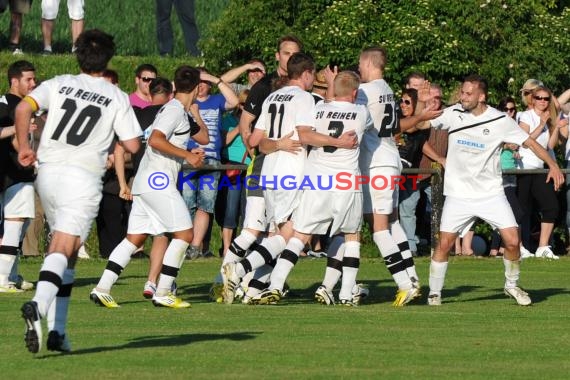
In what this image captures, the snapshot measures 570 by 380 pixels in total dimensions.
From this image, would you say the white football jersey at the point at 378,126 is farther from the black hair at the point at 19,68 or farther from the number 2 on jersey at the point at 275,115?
Result: the black hair at the point at 19,68

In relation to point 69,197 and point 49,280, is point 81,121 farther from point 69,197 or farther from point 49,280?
point 49,280

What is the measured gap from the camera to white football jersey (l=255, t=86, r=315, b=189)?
14719mm

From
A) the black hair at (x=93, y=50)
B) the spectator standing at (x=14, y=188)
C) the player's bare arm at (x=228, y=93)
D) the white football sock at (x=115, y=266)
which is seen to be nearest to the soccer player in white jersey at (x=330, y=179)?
the white football sock at (x=115, y=266)

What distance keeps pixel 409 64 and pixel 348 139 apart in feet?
30.0

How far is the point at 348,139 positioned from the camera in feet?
46.4

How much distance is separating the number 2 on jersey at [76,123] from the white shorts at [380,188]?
14.8ft

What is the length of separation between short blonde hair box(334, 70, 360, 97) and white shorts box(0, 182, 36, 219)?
3.78 meters

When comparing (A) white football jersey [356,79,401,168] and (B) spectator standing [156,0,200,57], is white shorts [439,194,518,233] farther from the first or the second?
(B) spectator standing [156,0,200,57]

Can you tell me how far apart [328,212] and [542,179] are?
24.5ft

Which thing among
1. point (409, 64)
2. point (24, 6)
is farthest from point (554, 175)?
point (24, 6)

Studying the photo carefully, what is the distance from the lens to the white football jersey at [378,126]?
48.7ft

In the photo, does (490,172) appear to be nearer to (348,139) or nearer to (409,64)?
(348,139)

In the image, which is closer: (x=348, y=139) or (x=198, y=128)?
(x=348, y=139)

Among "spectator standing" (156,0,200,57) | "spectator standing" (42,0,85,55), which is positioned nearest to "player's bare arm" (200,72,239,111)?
"spectator standing" (42,0,85,55)
